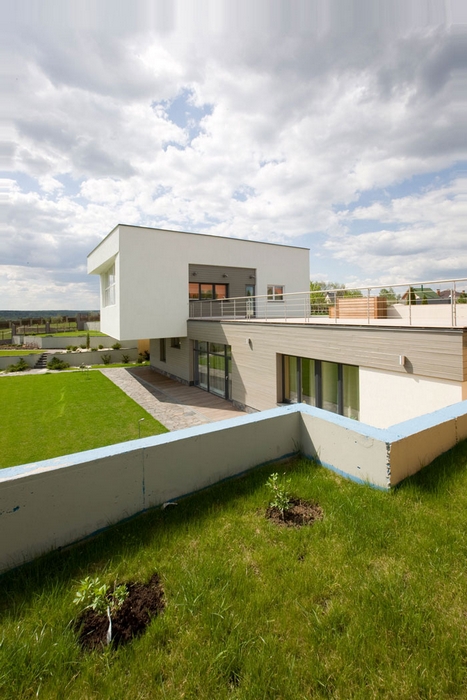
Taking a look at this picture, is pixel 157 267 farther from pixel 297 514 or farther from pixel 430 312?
pixel 297 514

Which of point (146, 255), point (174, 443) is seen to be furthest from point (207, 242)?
point (174, 443)

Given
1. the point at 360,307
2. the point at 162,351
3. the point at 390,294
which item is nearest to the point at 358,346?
the point at 360,307

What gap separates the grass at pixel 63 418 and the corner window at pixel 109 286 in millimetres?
4939

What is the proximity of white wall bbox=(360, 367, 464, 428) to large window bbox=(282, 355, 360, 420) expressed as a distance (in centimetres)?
55

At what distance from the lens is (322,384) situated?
10.4 metres

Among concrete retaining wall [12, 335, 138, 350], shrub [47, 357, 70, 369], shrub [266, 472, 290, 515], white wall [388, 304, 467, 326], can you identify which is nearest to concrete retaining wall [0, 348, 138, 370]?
shrub [47, 357, 70, 369]

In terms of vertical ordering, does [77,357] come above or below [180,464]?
below

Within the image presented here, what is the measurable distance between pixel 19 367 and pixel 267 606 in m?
29.5

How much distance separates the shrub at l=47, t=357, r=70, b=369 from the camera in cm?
2666

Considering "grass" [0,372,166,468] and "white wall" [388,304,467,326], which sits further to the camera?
"white wall" [388,304,467,326]

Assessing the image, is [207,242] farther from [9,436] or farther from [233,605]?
[233,605]

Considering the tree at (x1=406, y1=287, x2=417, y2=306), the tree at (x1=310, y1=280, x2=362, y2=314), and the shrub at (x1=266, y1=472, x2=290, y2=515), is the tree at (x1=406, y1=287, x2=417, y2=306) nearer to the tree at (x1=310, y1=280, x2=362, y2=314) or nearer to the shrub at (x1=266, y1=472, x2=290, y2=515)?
the tree at (x1=310, y1=280, x2=362, y2=314)

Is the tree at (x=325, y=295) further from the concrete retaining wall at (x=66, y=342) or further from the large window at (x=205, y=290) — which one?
the concrete retaining wall at (x=66, y=342)

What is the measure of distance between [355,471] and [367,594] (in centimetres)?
147
